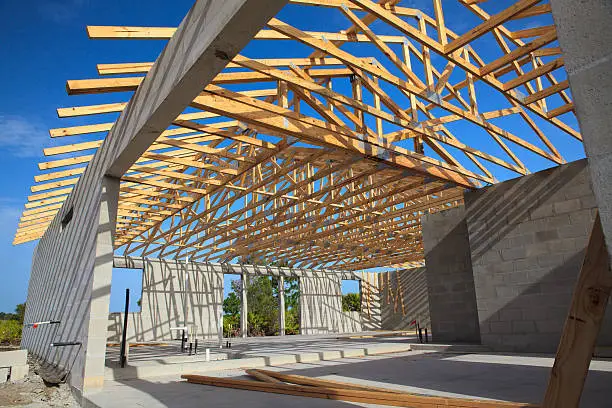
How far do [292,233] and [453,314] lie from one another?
7235 millimetres

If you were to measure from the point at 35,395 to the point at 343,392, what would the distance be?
17.6 feet

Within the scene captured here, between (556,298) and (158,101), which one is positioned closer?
(158,101)

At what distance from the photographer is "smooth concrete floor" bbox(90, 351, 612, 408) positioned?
14.8 feet

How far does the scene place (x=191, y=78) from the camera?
14.7 feet

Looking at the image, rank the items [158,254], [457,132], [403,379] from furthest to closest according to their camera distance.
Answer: [158,254] → [457,132] → [403,379]

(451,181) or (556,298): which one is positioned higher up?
(451,181)

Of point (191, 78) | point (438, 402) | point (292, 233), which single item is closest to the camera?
point (438, 402)

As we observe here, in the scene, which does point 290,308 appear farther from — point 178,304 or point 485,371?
point 485,371

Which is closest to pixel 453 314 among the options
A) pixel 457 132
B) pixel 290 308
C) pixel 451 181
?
pixel 451 181

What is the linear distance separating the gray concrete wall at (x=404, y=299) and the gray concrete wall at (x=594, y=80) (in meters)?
21.9

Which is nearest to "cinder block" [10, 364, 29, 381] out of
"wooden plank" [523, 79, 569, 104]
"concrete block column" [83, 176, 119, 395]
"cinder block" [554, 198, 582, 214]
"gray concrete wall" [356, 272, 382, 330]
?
"concrete block column" [83, 176, 119, 395]

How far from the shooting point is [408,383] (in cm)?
546

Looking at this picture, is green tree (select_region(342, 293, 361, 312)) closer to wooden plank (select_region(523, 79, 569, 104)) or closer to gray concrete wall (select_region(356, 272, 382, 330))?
gray concrete wall (select_region(356, 272, 382, 330))

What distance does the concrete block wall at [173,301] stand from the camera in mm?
19266
